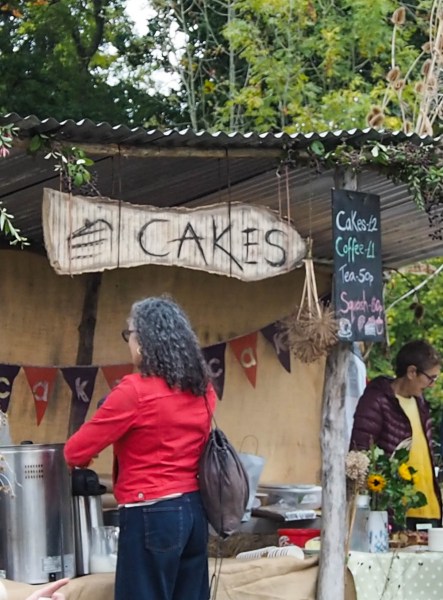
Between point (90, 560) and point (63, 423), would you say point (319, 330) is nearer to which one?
point (90, 560)

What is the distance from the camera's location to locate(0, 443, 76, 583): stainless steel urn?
5336 millimetres

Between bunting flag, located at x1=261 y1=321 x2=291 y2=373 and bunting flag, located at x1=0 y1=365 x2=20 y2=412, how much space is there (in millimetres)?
1942

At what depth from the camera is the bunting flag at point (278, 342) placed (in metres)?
8.73

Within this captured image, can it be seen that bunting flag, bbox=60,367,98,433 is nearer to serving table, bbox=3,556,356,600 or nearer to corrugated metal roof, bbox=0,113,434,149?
serving table, bbox=3,556,356,600

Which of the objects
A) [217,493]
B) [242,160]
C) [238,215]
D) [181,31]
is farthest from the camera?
[181,31]

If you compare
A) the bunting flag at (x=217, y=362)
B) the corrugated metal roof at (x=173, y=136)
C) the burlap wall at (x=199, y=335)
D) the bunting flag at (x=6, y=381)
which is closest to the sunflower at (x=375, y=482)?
the corrugated metal roof at (x=173, y=136)

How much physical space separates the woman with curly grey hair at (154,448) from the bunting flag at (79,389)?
3157mm

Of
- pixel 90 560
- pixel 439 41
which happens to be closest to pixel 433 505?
pixel 90 560

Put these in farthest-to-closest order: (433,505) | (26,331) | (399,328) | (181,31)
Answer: (181,31)
(399,328)
(26,331)
(433,505)

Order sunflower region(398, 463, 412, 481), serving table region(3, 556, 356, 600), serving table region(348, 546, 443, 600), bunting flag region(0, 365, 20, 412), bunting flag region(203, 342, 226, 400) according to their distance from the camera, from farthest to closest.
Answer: bunting flag region(203, 342, 226, 400)
bunting flag region(0, 365, 20, 412)
sunflower region(398, 463, 412, 481)
serving table region(348, 546, 443, 600)
serving table region(3, 556, 356, 600)

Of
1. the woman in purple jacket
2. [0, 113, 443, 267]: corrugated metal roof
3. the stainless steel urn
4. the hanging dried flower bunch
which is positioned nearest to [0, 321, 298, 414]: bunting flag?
[0, 113, 443, 267]: corrugated metal roof

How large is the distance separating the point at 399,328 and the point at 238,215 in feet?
31.7

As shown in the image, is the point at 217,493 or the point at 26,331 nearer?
the point at 217,493

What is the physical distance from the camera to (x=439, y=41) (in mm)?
10008
